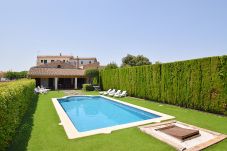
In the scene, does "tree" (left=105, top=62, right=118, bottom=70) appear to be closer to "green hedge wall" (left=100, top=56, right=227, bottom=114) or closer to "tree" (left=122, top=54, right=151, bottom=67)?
"tree" (left=122, top=54, right=151, bottom=67)

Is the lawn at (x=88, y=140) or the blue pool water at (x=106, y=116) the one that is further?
the blue pool water at (x=106, y=116)

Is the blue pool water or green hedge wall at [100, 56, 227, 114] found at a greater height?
green hedge wall at [100, 56, 227, 114]

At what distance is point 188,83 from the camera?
14.7 metres

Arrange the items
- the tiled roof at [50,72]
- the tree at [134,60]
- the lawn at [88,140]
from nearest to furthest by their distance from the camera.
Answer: the lawn at [88,140], the tiled roof at [50,72], the tree at [134,60]

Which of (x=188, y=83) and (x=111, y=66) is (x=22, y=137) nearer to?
(x=188, y=83)

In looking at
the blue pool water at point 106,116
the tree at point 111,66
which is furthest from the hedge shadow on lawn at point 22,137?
the tree at point 111,66

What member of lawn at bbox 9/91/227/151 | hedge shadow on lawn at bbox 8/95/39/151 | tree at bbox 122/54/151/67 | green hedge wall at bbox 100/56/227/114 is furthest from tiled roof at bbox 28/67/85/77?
lawn at bbox 9/91/227/151

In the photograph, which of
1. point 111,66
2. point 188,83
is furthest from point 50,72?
point 188,83

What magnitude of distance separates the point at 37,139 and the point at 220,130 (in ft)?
28.9

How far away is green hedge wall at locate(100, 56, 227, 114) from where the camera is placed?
12273 millimetres

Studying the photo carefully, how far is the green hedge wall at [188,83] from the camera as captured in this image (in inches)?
483

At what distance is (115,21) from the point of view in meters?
22.8

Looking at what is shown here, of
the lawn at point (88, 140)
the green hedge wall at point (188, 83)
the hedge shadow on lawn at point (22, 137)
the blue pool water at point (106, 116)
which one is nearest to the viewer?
the lawn at point (88, 140)

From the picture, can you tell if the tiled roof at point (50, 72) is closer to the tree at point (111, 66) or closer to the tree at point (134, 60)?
the tree at point (111, 66)
